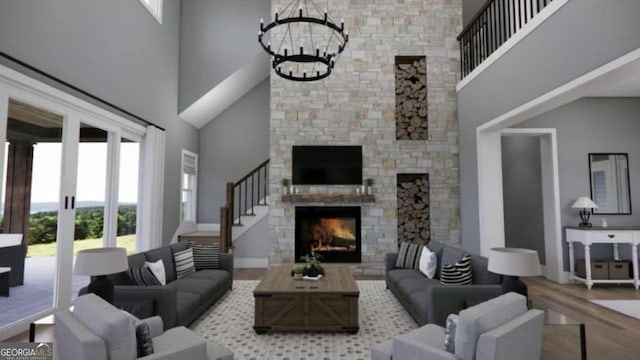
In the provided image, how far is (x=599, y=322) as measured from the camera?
4172 mm

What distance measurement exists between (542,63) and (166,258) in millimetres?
5487

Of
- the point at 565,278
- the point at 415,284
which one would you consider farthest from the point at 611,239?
the point at 415,284

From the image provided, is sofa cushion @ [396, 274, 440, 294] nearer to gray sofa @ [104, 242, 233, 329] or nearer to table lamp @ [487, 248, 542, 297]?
table lamp @ [487, 248, 542, 297]

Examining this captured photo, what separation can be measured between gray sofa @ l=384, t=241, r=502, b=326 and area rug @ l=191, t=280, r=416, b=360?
0.93 ft

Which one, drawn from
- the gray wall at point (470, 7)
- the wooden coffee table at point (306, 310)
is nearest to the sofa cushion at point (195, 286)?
the wooden coffee table at point (306, 310)

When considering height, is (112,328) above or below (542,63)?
below

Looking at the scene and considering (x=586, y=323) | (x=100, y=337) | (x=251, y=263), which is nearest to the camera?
(x=100, y=337)

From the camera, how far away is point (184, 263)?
4840 mm

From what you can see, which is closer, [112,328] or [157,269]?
[112,328]

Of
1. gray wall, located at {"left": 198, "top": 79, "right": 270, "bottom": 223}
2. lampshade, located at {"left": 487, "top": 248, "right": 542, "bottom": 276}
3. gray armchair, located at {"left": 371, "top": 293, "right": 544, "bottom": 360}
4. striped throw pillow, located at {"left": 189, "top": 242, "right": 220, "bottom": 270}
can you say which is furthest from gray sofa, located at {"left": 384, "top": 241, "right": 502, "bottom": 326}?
gray wall, located at {"left": 198, "top": 79, "right": 270, "bottom": 223}

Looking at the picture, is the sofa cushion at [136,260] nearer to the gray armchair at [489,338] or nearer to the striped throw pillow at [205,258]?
the striped throw pillow at [205,258]

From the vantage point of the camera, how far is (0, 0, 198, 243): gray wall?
3.54 metres

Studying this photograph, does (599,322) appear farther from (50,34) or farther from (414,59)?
(50,34)

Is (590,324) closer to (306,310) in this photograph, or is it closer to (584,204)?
(584,204)
